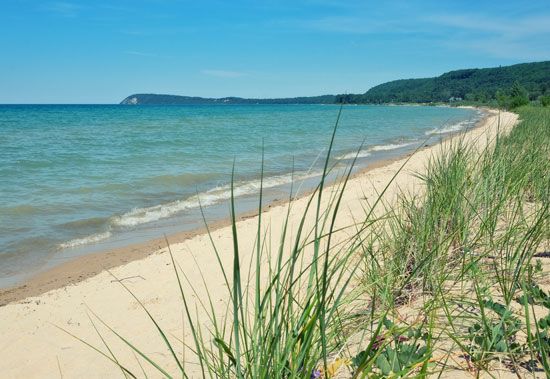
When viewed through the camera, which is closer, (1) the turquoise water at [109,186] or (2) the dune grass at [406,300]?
(2) the dune grass at [406,300]

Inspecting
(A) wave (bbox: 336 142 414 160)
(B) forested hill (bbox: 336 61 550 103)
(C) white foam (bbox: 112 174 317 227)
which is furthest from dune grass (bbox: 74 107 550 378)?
(B) forested hill (bbox: 336 61 550 103)

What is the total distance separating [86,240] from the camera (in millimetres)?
6926

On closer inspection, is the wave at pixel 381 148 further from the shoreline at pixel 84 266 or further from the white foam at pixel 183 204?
the shoreline at pixel 84 266

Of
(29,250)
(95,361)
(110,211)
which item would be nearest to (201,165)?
(110,211)

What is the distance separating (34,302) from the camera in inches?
182

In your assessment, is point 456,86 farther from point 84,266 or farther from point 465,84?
point 84,266

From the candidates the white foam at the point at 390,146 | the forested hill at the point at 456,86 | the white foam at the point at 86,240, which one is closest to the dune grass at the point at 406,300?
the white foam at the point at 86,240

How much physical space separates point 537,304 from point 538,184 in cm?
210

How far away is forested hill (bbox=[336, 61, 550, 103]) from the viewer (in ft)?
308

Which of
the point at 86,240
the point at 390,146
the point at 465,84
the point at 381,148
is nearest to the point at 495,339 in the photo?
the point at 86,240

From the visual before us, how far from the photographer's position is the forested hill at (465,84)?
93.8 meters

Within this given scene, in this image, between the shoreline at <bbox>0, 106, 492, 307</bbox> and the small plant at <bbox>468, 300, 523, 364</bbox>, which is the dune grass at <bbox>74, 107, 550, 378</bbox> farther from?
the shoreline at <bbox>0, 106, 492, 307</bbox>

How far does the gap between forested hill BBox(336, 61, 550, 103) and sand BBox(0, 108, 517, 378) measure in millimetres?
80322

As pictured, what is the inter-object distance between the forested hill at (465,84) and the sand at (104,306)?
80.3 meters
